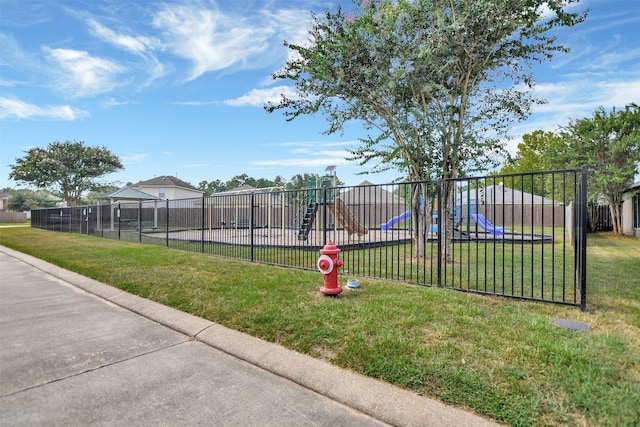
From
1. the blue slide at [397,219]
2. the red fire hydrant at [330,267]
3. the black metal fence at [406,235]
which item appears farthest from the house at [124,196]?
the red fire hydrant at [330,267]

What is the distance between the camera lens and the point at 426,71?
24.4 feet

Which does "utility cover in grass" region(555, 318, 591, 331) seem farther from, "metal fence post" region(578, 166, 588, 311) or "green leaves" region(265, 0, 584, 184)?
"green leaves" region(265, 0, 584, 184)

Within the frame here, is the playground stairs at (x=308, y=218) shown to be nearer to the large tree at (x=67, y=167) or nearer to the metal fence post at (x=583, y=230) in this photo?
the metal fence post at (x=583, y=230)

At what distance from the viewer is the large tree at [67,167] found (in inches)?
1338

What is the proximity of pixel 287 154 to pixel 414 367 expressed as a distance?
27385 millimetres

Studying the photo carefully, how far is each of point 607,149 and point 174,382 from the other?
60.5 feet

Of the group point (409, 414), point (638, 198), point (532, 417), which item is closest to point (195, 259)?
point (409, 414)

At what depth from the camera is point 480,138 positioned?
7.77m

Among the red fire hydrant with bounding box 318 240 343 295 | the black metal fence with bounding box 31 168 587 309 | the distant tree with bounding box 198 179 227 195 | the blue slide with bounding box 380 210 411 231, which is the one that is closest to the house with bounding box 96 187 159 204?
the black metal fence with bounding box 31 168 587 309

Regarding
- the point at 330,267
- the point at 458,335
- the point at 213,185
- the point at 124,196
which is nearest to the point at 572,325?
the point at 458,335

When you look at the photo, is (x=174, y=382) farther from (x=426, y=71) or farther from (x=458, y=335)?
(x=426, y=71)

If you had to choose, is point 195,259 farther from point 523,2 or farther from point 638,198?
point 638,198

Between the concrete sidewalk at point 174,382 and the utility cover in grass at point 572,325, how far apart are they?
1.92m

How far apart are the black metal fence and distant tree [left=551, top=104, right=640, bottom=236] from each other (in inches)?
71.6
